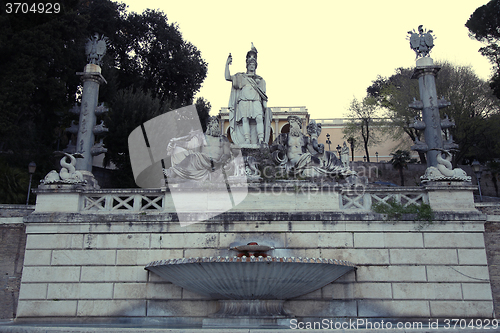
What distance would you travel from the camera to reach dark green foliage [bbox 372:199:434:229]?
11227mm

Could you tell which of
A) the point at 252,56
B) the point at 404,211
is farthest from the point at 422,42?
the point at 404,211

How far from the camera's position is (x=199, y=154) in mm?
12531

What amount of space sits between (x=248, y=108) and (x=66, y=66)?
1556cm

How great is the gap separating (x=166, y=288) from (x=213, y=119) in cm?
560

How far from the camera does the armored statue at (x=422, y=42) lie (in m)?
21.4

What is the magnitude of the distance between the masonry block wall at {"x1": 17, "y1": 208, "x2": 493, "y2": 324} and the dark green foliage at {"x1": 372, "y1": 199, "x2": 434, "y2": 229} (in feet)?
0.56

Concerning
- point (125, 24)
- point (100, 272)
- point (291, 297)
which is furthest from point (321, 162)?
point (125, 24)

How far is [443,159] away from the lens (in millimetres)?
11906

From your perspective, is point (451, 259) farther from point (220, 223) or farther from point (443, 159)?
point (220, 223)

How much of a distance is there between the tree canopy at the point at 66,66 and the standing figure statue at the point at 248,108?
39.6 ft

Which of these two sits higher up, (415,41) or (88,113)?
(415,41)

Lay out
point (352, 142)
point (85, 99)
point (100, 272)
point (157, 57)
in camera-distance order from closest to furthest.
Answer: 1. point (100, 272)
2. point (85, 99)
3. point (157, 57)
4. point (352, 142)

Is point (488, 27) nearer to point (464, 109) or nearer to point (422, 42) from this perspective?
point (464, 109)

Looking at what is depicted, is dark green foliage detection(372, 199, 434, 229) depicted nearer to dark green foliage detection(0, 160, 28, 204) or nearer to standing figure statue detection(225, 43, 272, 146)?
standing figure statue detection(225, 43, 272, 146)
